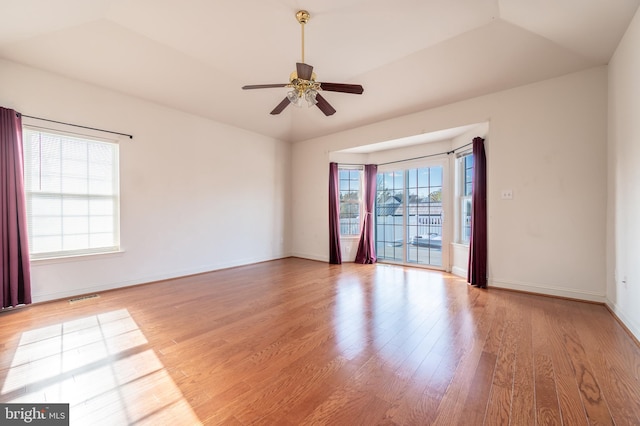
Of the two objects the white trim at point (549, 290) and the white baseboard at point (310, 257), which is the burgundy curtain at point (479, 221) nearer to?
the white trim at point (549, 290)

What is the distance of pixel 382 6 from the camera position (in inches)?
111

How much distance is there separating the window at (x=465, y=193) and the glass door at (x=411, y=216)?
13.8 inches

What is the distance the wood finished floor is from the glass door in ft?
6.21

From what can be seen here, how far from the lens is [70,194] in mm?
3633

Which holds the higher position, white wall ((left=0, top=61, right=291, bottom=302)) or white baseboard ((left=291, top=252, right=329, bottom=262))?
white wall ((left=0, top=61, right=291, bottom=302))

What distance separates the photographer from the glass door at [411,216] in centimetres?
527

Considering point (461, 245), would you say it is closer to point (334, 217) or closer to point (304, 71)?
point (334, 217)

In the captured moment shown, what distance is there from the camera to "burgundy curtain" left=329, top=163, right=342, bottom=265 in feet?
19.5

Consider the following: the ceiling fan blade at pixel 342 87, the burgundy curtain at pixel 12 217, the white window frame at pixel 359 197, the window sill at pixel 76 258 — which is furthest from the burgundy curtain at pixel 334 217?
the burgundy curtain at pixel 12 217

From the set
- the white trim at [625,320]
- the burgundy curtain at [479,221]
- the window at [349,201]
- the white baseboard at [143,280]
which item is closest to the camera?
the white trim at [625,320]

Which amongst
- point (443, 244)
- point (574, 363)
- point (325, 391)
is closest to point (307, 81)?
point (325, 391)

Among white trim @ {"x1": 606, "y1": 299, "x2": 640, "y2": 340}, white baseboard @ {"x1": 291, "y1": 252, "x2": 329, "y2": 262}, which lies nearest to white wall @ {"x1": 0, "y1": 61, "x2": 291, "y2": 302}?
white baseboard @ {"x1": 291, "y1": 252, "x2": 329, "y2": 262}

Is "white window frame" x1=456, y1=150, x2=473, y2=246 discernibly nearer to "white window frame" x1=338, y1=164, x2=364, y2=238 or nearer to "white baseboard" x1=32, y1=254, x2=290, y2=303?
"white window frame" x1=338, y1=164, x2=364, y2=238

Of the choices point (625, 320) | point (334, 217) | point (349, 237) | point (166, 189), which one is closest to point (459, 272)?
point (625, 320)
